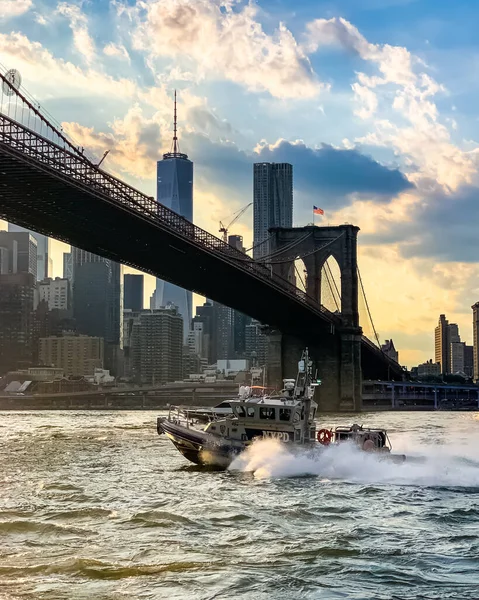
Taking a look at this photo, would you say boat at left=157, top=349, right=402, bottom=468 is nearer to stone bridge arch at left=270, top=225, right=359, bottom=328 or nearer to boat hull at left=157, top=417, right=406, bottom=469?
boat hull at left=157, top=417, right=406, bottom=469

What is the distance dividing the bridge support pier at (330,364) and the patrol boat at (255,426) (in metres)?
67.7

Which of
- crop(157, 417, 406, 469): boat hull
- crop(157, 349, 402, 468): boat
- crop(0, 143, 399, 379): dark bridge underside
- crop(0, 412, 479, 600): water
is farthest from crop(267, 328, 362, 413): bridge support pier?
crop(157, 349, 402, 468): boat

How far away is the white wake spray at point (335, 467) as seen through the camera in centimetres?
3219

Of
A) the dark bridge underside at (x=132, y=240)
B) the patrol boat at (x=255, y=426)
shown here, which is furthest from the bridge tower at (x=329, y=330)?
the patrol boat at (x=255, y=426)

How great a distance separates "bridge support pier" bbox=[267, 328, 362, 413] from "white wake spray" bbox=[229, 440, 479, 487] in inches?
2680

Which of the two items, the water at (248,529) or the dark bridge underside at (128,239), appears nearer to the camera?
the water at (248,529)

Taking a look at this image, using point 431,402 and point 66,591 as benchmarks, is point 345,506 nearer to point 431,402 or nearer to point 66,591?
point 66,591

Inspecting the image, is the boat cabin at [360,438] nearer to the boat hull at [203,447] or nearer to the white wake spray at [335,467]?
the white wake spray at [335,467]

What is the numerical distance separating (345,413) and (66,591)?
280 ft

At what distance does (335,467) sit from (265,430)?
3097 millimetres

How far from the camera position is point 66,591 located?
52.6 feet

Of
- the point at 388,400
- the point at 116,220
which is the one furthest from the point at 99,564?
the point at 388,400

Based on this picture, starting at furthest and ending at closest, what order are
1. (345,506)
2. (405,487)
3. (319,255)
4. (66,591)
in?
1. (319,255)
2. (405,487)
3. (345,506)
4. (66,591)

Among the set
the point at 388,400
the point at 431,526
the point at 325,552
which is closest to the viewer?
the point at 325,552
